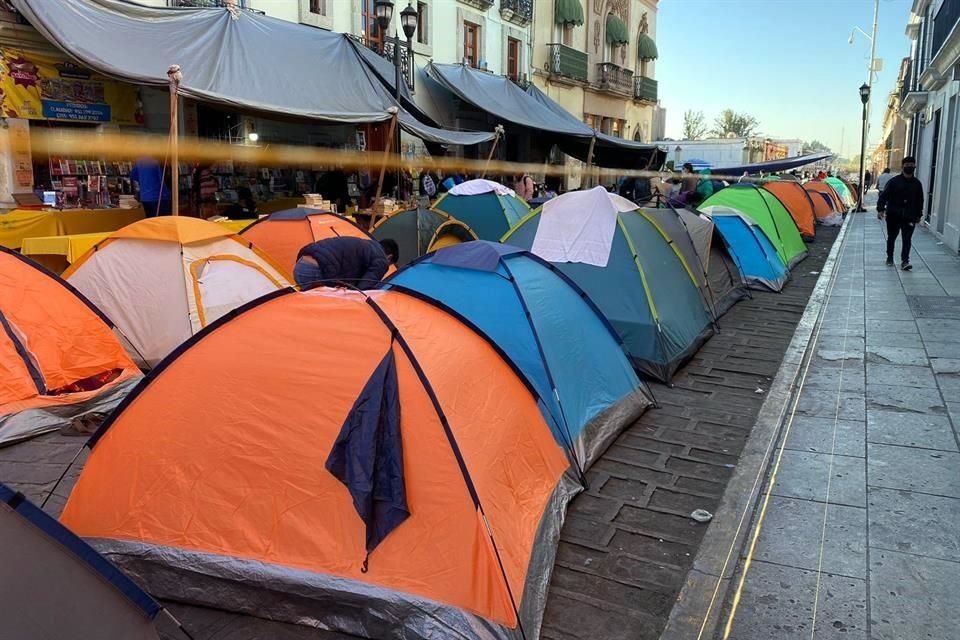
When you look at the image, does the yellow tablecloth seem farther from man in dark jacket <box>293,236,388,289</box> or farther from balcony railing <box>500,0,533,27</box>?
balcony railing <box>500,0,533,27</box>

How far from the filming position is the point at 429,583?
315cm

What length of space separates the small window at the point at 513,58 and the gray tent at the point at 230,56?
33.4 ft

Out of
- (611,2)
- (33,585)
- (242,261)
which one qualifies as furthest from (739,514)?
(611,2)

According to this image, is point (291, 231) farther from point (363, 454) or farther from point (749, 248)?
point (749, 248)

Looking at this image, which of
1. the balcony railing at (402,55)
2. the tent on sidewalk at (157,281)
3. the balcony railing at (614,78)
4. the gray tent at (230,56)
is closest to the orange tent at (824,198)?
the balcony railing at (614,78)

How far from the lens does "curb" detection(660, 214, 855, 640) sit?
10.9 ft

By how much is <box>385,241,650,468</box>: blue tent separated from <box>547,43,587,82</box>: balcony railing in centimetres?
2146

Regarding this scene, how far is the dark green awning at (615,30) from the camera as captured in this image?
2894cm

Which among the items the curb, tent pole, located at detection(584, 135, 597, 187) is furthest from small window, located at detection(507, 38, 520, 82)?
the curb

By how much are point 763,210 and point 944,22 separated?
910 cm

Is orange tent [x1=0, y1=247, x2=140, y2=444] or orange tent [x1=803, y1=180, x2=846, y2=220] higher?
orange tent [x1=803, y1=180, x2=846, y2=220]

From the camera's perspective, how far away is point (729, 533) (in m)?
4.07

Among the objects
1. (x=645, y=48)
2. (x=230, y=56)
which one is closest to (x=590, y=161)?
(x=230, y=56)

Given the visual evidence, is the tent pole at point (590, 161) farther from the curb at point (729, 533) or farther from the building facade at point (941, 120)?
the curb at point (729, 533)
